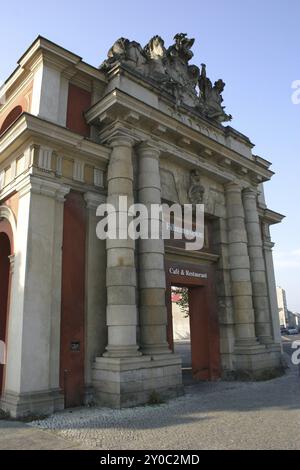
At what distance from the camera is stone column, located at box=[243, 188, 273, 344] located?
14.4 m

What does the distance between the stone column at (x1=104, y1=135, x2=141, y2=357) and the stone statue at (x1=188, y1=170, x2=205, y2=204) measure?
3.22 m

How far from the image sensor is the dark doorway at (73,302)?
932 cm

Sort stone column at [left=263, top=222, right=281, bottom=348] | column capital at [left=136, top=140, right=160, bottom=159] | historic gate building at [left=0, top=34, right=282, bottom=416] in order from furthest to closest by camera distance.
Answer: stone column at [left=263, top=222, right=281, bottom=348] → column capital at [left=136, top=140, right=160, bottom=159] → historic gate building at [left=0, top=34, right=282, bottom=416]

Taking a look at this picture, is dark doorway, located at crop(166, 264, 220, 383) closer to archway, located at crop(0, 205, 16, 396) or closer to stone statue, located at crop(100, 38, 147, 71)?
archway, located at crop(0, 205, 16, 396)

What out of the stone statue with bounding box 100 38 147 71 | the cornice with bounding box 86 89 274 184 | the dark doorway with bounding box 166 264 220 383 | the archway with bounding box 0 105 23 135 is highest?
the stone statue with bounding box 100 38 147 71

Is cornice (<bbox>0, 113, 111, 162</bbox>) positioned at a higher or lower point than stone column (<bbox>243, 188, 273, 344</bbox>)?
higher

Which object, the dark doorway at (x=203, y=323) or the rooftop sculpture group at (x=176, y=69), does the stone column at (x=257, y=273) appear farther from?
the rooftop sculpture group at (x=176, y=69)

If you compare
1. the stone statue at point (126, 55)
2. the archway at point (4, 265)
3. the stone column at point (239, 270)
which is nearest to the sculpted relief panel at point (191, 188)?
the stone column at point (239, 270)

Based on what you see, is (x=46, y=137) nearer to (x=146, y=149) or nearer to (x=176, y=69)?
(x=146, y=149)

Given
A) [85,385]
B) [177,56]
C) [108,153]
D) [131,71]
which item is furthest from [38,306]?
[177,56]

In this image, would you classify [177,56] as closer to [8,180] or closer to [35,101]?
[35,101]

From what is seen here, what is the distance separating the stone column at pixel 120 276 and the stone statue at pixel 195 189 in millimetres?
3223

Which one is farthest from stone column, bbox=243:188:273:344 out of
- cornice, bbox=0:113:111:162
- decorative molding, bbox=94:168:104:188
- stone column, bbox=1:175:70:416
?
stone column, bbox=1:175:70:416

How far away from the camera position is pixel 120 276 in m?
9.87
